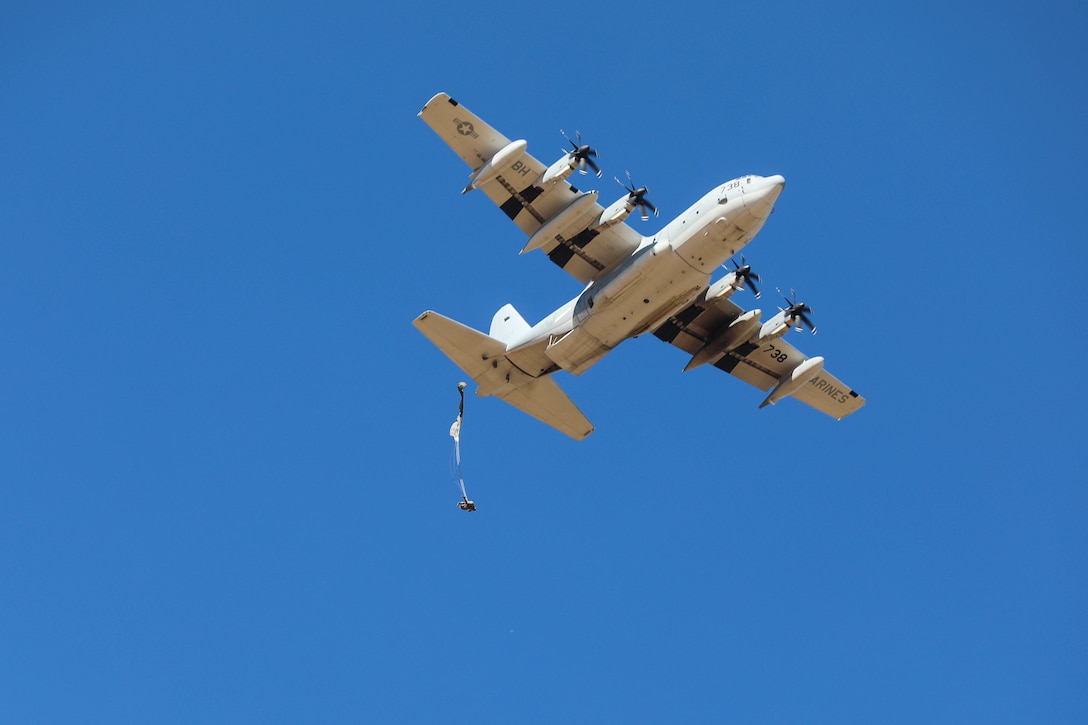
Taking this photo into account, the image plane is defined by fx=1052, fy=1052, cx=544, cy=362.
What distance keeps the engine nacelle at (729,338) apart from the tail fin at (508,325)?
5.98 m

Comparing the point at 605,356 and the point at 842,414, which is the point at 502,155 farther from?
the point at 842,414

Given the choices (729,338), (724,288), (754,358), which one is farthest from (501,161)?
(754,358)

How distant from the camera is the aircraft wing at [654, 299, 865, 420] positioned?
35.2 meters

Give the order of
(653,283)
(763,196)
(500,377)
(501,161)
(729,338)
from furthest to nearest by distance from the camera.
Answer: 1. (729,338)
2. (500,377)
3. (653,283)
4. (501,161)
5. (763,196)

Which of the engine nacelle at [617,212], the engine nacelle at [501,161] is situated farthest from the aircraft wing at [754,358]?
the engine nacelle at [501,161]

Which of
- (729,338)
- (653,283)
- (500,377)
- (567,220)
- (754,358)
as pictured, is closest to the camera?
(653,283)

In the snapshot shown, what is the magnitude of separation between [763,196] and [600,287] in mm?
5472

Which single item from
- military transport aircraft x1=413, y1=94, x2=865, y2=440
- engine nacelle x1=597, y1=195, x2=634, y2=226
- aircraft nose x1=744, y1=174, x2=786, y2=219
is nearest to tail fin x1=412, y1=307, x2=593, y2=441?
military transport aircraft x1=413, y1=94, x2=865, y2=440

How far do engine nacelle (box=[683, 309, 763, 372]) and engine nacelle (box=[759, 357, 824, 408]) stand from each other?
6.72 ft

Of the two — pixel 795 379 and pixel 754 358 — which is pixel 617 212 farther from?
pixel 795 379

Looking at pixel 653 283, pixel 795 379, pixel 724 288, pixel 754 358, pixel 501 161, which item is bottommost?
pixel 795 379

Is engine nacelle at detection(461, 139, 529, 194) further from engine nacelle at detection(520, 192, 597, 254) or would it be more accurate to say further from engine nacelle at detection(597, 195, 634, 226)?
engine nacelle at detection(597, 195, 634, 226)

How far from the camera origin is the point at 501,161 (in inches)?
1172

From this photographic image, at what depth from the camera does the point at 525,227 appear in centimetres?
3172
